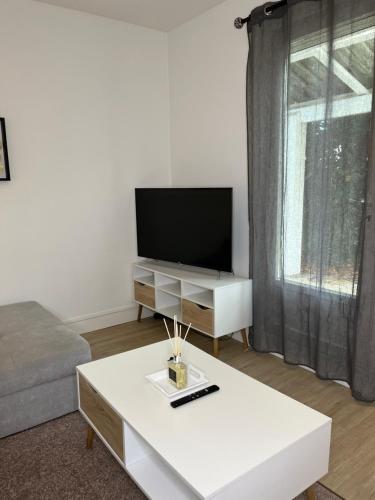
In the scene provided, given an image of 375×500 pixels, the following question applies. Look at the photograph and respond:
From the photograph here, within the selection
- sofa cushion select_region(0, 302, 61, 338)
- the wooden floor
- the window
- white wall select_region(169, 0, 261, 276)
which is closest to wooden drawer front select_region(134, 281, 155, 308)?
the wooden floor

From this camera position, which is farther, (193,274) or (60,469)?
(193,274)

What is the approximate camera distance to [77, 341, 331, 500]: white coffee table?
1345 millimetres

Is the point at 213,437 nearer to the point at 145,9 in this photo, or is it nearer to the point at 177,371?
the point at 177,371

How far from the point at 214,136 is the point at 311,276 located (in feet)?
4.85

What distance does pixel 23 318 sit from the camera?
9.23ft

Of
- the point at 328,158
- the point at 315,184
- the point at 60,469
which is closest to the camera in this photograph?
the point at 60,469

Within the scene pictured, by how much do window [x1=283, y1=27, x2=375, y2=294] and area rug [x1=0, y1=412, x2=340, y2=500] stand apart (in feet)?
4.29

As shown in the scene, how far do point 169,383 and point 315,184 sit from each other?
1544 millimetres

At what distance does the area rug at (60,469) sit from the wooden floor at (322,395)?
0.18 metres

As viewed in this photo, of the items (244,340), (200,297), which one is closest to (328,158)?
(200,297)

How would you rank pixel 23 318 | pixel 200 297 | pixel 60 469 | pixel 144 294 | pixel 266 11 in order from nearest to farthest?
pixel 60 469 < pixel 266 11 < pixel 23 318 < pixel 200 297 < pixel 144 294

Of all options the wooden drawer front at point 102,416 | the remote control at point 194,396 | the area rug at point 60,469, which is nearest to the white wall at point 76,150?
the area rug at point 60,469

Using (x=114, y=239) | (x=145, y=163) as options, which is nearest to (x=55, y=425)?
(x=114, y=239)

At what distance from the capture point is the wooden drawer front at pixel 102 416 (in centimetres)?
168
